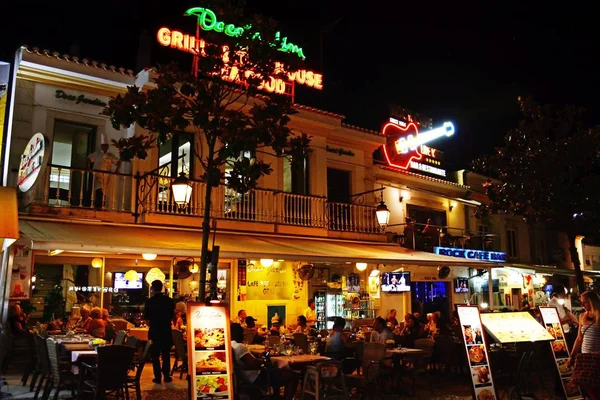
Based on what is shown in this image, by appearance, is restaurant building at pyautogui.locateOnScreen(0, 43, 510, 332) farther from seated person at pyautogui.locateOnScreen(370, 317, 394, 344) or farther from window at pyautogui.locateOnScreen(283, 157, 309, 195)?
seated person at pyautogui.locateOnScreen(370, 317, 394, 344)

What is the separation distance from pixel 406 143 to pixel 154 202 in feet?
34.0

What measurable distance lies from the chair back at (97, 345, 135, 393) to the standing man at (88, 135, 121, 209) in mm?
4735

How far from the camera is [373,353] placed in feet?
28.6

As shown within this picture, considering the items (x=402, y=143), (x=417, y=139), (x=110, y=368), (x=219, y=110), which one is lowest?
(x=110, y=368)

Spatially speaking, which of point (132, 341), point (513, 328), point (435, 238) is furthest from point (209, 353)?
point (435, 238)

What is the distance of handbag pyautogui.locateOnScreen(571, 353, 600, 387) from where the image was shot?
20.8 ft

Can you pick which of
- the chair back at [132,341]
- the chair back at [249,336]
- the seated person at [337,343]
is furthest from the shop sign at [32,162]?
the seated person at [337,343]

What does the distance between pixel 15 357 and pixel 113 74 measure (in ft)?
20.7

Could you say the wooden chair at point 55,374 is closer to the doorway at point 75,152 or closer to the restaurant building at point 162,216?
the restaurant building at point 162,216

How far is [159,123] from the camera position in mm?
7254

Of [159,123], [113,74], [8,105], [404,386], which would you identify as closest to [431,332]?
[404,386]

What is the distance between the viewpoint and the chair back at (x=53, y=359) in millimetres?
7480

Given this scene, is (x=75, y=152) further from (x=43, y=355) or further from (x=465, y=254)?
(x=465, y=254)

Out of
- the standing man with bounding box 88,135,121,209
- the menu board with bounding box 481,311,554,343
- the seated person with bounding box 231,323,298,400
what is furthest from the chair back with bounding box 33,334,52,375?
the menu board with bounding box 481,311,554,343
